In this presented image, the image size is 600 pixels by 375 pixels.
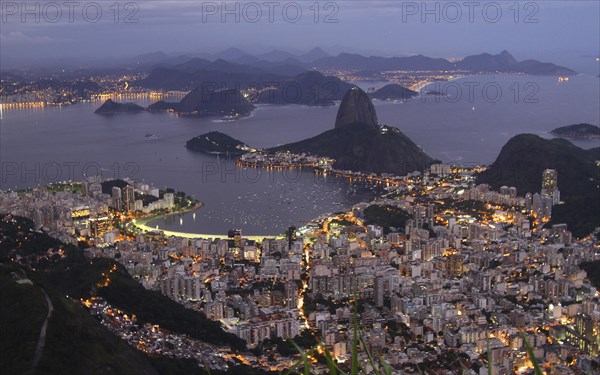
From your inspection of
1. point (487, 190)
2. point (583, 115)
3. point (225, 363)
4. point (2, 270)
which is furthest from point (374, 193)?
point (583, 115)

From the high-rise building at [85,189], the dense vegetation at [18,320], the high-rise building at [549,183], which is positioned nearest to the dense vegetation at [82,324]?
the dense vegetation at [18,320]

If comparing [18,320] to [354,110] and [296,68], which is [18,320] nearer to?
[354,110]

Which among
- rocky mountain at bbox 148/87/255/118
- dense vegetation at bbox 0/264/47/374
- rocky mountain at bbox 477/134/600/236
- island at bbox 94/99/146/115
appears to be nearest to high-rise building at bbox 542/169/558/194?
rocky mountain at bbox 477/134/600/236

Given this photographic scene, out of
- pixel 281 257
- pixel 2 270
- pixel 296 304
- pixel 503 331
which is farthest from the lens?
pixel 281 257

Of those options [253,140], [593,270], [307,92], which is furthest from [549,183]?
[307,92]

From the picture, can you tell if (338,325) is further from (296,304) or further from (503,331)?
(503,331)
